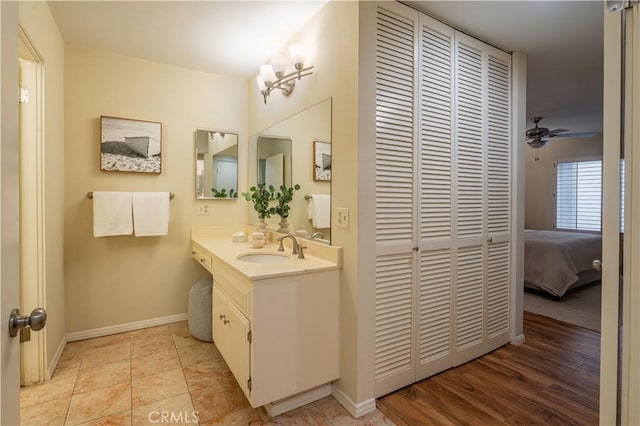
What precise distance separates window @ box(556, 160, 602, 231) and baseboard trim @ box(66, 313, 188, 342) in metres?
6.68

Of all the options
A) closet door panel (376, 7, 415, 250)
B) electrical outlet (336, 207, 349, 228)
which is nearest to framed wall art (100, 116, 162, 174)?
electrical outlet (336, 207, 349, 228)

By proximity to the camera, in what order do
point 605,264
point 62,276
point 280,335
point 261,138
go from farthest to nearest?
point 261,138, point 62,276, point 280,335, point 605,264

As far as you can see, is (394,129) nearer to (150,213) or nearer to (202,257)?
(202,257)

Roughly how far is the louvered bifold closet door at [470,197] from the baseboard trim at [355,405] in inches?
31.5

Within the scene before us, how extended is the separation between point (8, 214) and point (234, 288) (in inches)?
48.0

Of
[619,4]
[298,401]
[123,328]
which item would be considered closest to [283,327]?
[298,401]

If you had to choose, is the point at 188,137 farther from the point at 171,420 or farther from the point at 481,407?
the point at 481,407

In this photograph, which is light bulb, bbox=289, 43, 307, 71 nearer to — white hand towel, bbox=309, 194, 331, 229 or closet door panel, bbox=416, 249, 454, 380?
white hand towel, bbox=309, 194, 331, 229

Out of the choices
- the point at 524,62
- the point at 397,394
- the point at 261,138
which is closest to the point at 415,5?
the point at 524,62

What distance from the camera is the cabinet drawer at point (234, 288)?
1.63 meters

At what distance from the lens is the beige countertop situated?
64.5 inches

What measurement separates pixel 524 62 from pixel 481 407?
2.57 m

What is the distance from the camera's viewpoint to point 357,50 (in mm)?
1677

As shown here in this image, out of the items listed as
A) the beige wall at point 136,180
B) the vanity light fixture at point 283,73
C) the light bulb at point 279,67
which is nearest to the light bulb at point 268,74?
the vanity light fixture at point 283,73
